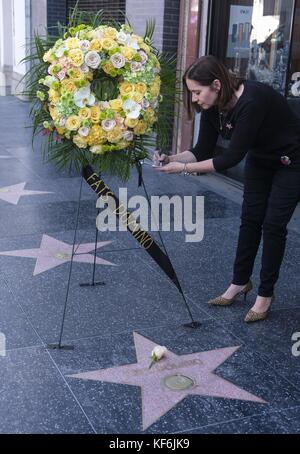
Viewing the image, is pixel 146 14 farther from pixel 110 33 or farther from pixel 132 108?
pixel 132 108

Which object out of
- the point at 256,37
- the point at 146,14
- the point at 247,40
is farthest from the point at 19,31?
the point at 256,37

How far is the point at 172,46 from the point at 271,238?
5.24 metres

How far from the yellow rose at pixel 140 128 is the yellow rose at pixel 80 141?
11.3 inches

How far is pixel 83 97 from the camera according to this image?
3.32 m

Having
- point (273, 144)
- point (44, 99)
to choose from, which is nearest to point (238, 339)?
point (273, 144)

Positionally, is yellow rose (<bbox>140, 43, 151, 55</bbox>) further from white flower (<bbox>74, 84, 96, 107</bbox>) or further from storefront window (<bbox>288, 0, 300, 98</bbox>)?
storefront window (<bbox>288, 0, 300, 98</bbox>)

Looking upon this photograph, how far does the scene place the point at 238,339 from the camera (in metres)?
3.84

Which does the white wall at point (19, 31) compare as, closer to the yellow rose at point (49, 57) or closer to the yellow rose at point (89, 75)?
the yellow rose at point (49, 57)

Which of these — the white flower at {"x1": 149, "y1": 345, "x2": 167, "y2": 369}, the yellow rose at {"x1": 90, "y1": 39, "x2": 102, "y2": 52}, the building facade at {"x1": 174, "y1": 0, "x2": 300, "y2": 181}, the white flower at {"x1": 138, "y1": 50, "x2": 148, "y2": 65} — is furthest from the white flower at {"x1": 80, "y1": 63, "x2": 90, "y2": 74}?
the building facade at {"x1": 174, "y1": 0, "x2": 300, "y2": 181}

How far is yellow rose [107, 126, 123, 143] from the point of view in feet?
11.0

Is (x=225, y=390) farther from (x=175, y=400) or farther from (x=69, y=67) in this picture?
(x=69, y=67)

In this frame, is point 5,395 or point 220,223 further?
point 220,223

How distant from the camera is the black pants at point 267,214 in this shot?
12.5ft

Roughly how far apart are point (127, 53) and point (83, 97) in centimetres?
33
